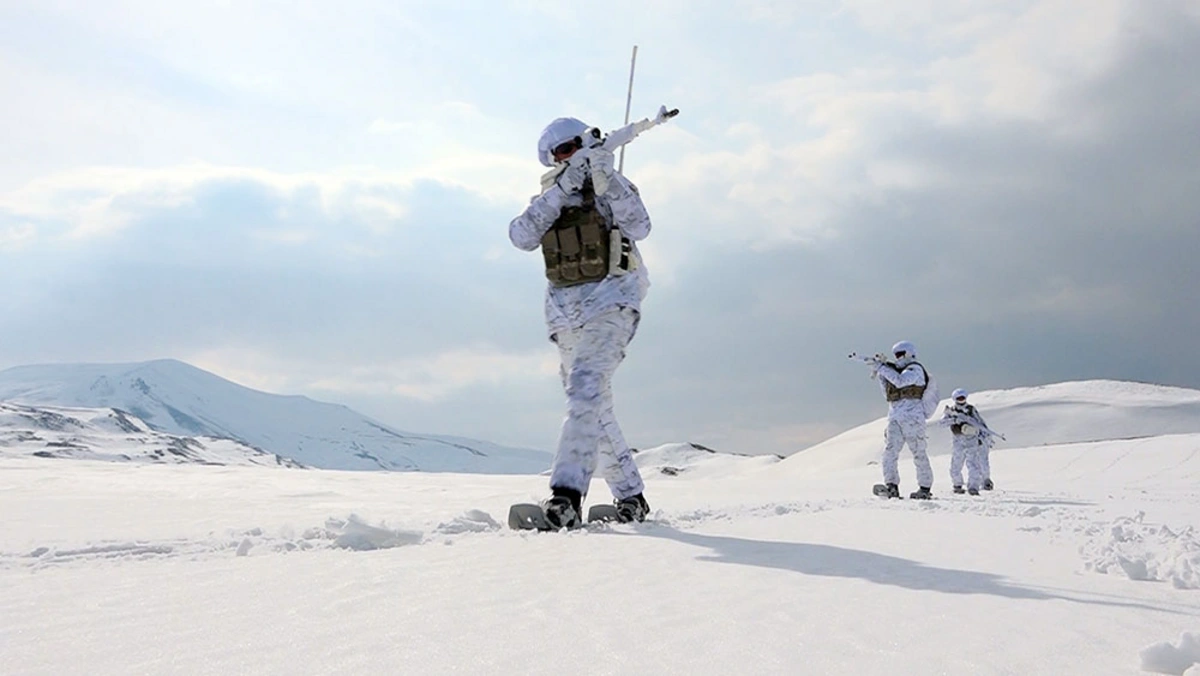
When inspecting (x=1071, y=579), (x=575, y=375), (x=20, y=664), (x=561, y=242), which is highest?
(x=561, y=242)

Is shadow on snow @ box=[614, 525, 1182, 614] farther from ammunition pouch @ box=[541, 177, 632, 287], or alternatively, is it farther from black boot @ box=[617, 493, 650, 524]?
ammunition pouch @ box=[541, 177, 632, 287]

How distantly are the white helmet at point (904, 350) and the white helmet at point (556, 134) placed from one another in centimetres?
685

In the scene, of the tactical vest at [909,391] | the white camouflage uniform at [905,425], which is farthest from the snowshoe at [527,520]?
the tactical vest at [909,391]

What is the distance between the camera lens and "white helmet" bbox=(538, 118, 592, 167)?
15.6 feet

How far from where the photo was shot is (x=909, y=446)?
9.20 meters

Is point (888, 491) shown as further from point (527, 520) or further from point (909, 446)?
point (527, 520)

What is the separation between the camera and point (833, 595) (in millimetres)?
2014

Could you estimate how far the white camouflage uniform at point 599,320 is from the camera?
169 inches

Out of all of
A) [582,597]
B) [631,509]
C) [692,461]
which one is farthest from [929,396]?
[692,461]

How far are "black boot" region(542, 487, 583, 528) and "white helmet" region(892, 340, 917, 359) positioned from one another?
7.40m

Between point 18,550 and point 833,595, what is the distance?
2787 mm

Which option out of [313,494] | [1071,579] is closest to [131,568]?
[1071,579]

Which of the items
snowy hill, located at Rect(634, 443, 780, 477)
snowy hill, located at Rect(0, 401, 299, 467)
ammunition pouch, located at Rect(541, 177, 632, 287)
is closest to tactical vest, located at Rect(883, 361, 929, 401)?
ammunition pouch, located at Rect(541, 177, 632, 287)

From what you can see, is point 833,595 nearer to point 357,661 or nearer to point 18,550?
point 357,661
